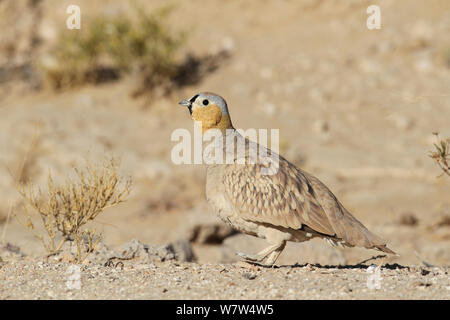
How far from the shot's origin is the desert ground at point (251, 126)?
6.79m

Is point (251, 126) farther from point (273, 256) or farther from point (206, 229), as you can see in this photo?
point (273, 256)

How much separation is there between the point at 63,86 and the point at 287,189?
10.5 metres

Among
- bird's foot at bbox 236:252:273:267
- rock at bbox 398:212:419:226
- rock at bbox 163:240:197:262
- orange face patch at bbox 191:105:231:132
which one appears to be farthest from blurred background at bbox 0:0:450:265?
orange face patch at bbox 191:105:231:132

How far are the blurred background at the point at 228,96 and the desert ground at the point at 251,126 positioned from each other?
37mm

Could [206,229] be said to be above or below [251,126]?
below

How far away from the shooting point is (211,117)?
220 inches

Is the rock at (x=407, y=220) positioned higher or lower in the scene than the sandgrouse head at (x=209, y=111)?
lower

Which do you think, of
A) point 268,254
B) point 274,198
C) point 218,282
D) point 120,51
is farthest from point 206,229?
point 120,51

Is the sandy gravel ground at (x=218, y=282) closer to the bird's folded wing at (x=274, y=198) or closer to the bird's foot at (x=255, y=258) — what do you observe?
the bird's foot at (x=255, y=258)

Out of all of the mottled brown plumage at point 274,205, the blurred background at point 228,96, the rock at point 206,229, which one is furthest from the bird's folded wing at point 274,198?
the rock at point 206,229

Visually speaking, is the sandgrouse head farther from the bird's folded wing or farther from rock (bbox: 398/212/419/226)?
rock (bbox: 398/212/419/226)

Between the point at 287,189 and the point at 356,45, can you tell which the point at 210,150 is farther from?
the point at 356,45

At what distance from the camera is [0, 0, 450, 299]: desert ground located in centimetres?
679

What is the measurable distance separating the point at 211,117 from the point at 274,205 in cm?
98
